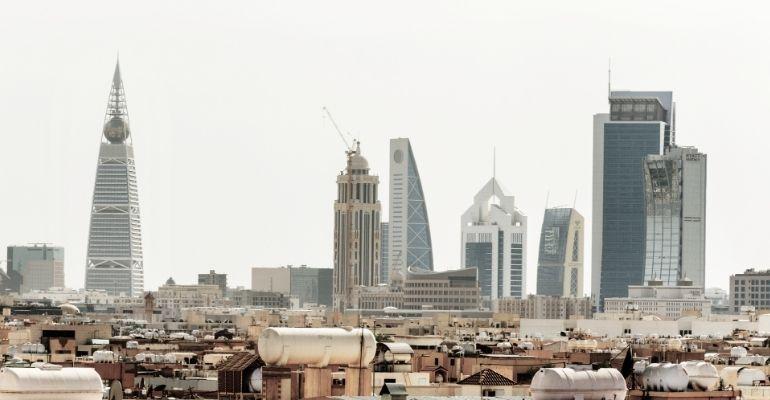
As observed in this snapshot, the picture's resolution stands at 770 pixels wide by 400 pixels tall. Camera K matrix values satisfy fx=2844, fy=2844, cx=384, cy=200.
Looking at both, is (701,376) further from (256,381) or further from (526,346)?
(526,346)

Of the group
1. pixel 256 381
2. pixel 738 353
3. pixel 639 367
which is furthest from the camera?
pixel 738 353

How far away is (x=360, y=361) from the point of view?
6072 centimetres

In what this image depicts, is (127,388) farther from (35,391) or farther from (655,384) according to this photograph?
(35,391)

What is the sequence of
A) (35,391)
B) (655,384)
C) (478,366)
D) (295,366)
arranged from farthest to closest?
(478,366), (295,366), (655,384), (35,391)

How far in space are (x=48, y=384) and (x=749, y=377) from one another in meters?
39.3

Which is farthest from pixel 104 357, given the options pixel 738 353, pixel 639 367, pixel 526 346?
pixel 639 367

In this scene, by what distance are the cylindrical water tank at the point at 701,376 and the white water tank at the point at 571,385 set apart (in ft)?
29.5

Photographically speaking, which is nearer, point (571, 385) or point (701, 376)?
point (571, 385)

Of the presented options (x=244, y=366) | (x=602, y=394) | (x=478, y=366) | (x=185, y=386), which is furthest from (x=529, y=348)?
(x=602, y=394)

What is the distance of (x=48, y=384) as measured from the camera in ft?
154

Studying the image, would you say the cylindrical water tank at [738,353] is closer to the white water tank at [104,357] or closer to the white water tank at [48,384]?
the white water tank at [104,357]

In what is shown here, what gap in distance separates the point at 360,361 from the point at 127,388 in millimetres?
27451

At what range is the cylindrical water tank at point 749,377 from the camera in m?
81.8

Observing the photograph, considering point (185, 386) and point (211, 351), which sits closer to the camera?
point (185, 386)
